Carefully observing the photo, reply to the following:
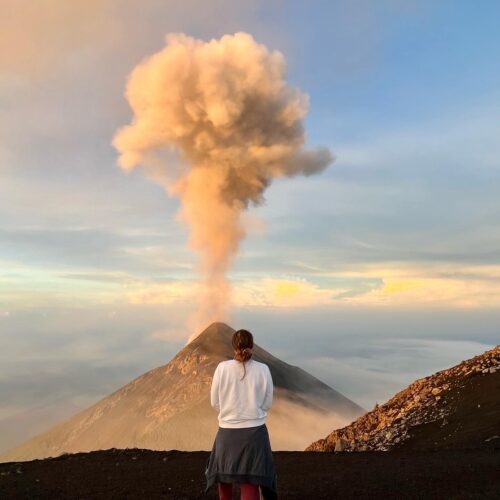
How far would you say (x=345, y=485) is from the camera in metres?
14.2

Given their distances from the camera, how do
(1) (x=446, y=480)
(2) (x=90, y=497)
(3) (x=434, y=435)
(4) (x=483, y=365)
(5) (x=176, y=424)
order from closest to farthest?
(2) (x=90, y=497) < (1) (x=446, y=480) < (3) (x=434, y=435) < (4) (x=483, y=365) < (5) (x=176, y=424)

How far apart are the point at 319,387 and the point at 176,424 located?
2555cm

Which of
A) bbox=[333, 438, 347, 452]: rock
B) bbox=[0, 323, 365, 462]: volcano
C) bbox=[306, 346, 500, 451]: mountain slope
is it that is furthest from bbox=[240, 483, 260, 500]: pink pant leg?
bbox=[0, 323, 365, 462]: volcano

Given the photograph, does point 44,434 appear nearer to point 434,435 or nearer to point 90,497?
point 434,435

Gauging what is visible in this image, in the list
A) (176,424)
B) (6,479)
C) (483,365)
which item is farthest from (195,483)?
(176,424)

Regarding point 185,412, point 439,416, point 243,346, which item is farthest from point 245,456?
point 185,412

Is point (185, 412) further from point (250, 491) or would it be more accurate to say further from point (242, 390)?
point (242, 390)

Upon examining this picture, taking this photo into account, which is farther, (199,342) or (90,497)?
(199,342)

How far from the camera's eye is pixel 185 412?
6644 cm

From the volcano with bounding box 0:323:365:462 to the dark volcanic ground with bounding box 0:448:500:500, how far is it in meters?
43.3

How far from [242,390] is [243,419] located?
0.40m

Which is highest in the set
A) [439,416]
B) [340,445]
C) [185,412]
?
[439,416]

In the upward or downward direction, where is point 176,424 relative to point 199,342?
downward

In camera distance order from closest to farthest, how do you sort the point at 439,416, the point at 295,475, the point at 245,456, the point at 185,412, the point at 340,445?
the point at 245,456 → the point at 295,475 → the point at 340,445 → the point at 439,416 → the point at 185,412
